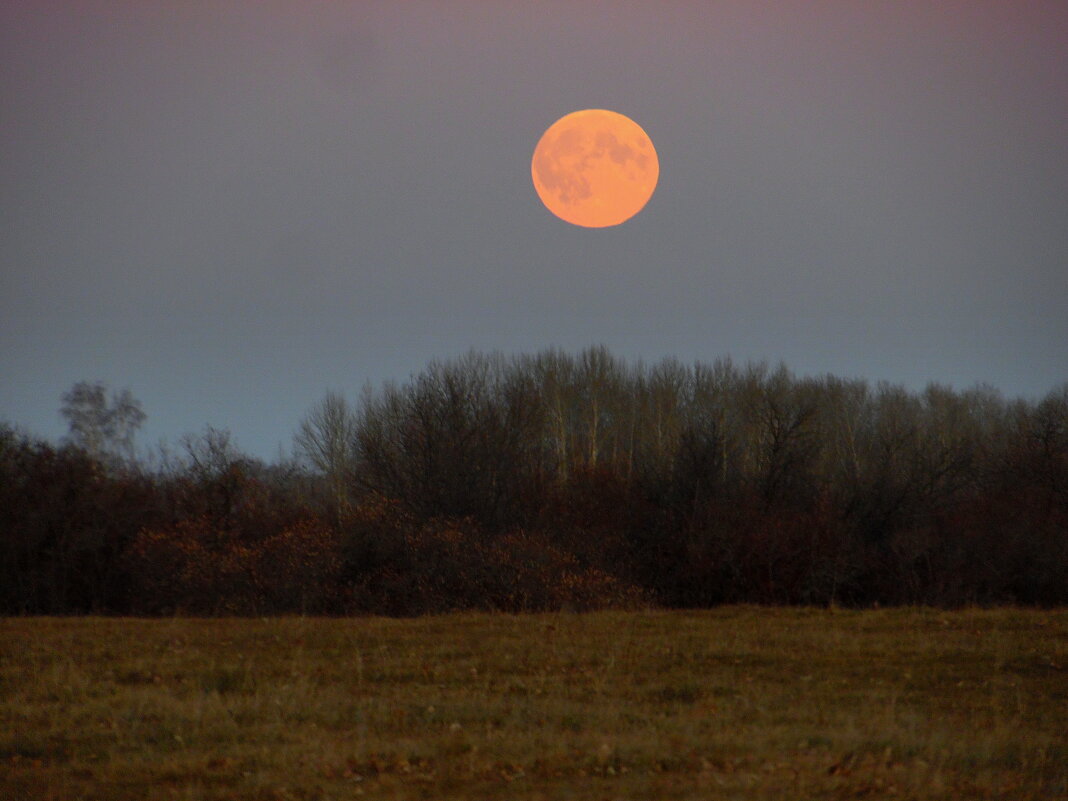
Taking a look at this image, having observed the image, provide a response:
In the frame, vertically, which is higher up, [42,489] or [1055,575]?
[42,489]

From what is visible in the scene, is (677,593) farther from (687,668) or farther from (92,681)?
(92,681)

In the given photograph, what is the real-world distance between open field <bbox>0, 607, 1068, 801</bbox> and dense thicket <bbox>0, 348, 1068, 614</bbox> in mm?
7647

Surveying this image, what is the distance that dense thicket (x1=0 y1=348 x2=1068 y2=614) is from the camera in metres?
23.8

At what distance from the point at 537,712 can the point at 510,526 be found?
855 inches

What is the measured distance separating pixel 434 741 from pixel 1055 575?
80.6ft

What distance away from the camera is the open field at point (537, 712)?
7.26 m

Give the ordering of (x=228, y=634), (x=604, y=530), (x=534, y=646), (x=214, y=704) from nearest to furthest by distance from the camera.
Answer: (x=214, y=704) → (x=534, y=646) → (x=228, y=634) → (x=604, y=530)

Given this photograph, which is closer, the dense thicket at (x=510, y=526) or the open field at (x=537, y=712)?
the open field at (x=537, y=712)

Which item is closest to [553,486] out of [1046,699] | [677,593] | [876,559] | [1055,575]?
[677,593]

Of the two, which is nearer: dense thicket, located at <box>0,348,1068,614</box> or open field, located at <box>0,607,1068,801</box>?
open field, located at <box>0,607,1068,801</box>

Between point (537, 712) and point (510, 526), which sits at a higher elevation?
point (510, 526)

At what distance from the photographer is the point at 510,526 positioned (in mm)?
31266

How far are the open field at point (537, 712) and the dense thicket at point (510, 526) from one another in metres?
7.65

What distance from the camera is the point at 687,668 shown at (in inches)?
486
